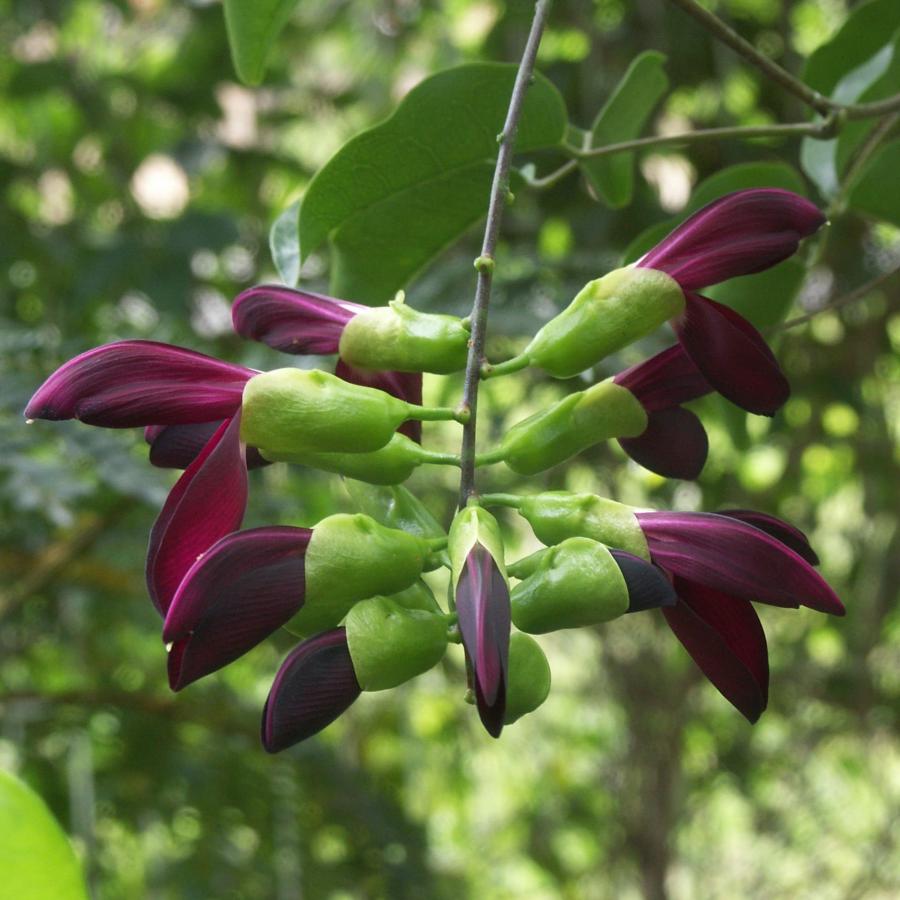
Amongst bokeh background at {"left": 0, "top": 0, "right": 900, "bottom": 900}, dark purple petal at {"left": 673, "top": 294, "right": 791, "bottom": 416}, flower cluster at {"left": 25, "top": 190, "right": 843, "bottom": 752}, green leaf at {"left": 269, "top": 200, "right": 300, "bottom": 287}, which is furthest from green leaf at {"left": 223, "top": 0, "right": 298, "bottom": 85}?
bokeh background at {"left": 0, "top": 0, "right": 900, "bottom": 900}

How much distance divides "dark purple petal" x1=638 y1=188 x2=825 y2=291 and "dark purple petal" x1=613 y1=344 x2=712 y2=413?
52mm

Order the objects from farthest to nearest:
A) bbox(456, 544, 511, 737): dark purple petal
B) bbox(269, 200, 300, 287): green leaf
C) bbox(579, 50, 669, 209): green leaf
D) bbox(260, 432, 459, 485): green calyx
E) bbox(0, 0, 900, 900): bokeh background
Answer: bbox(0, 0, 900, 900): bokeh background → bbox(579, 50, 669, 209): green leaf → bbox(269, 200, 300, 287): green leaf → bbox(260, 432, 459, 485): green calyx → bbox(456, 544, 511, 737): dark purple petal

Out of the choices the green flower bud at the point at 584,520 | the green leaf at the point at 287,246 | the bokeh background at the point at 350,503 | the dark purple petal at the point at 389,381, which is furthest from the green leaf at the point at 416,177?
the bokeh background at the point at 350,503

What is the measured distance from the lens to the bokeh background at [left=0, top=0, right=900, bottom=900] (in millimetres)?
1512

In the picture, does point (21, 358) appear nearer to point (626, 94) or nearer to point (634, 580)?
point (626, 94)

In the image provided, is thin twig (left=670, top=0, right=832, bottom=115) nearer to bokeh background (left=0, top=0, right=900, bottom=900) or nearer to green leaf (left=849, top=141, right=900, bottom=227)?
green leaf (left=849, top=141, right=900, bottom=227)

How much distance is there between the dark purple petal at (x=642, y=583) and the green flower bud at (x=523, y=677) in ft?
0.13

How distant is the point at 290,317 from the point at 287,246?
124 mm

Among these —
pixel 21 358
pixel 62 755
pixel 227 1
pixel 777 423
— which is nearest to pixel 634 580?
pixel 227 1

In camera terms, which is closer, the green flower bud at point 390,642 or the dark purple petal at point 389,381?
the green flower bud at point 390,642

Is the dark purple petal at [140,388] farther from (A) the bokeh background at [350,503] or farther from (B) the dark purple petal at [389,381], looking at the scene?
(A) the bokeh background at [350,503]

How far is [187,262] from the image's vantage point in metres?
1.51

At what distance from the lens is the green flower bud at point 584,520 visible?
19.9 inches

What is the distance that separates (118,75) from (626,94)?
3.93 ft
